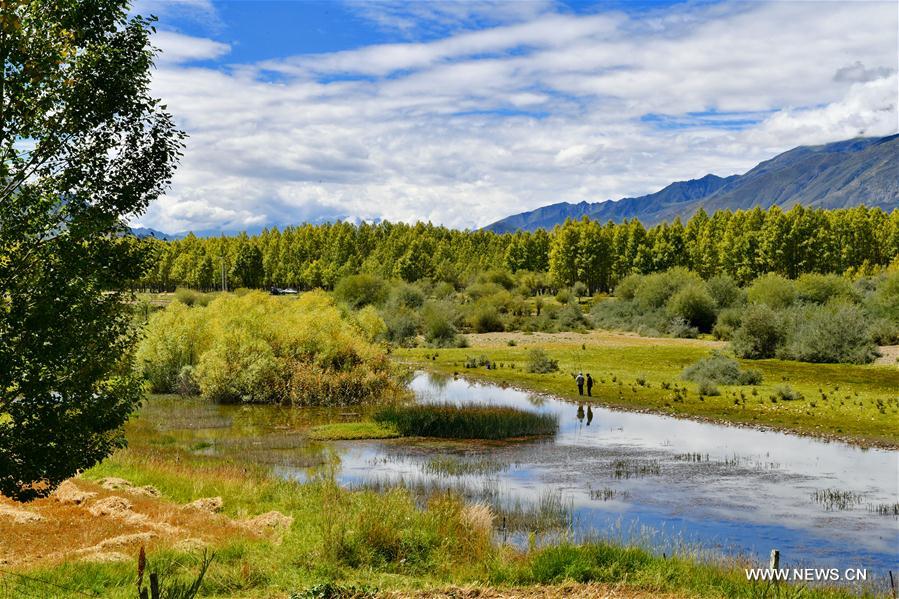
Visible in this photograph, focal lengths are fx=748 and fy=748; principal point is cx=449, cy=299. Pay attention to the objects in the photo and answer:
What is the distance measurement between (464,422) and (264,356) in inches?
589

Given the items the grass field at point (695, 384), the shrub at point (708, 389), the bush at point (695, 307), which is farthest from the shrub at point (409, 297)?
the shrub at point (708, 389)

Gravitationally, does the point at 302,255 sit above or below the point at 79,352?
above

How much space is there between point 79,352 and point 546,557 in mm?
9225

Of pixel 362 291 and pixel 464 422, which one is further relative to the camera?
pixel 362 291

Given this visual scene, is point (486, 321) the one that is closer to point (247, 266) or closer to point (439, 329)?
point (439, 329)

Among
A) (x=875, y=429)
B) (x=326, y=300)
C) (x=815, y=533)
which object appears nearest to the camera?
(x=815, y=533)

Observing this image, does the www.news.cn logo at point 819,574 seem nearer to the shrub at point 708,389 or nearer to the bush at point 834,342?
the shrub at point 708,389

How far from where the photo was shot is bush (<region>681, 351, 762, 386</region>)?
4888cm

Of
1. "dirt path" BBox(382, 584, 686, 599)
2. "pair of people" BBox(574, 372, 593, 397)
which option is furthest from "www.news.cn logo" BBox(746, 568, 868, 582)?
"pair of people" BBox(574, 372, 593, 397)

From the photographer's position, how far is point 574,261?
123250 millimetres

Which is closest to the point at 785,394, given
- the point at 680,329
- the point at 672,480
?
the point at 672,480

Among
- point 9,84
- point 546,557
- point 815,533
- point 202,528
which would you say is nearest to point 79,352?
point 9,84

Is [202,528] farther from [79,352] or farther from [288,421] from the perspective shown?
[288,421]

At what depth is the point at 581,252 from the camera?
122 m
